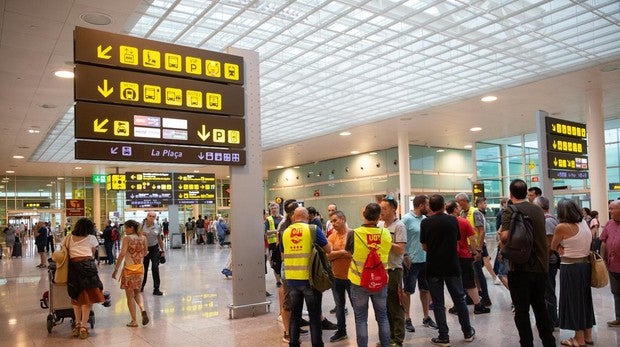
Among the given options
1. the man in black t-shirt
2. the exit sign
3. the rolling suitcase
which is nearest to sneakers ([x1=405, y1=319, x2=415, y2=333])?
the man in black t-shirt

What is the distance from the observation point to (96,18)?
9016mm

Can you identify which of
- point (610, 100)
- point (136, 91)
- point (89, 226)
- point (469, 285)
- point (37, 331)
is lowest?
point (37, 331)

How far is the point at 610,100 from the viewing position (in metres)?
Answer: 18.2

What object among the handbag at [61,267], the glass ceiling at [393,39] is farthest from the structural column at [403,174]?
the handbag at [61,267]

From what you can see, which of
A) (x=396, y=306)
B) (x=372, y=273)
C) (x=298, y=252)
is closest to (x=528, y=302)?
(x=396, y=306)

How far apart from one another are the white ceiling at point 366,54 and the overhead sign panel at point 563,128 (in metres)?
2.45

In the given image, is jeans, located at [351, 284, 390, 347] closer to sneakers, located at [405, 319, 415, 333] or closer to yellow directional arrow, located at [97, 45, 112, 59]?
sneakers, located at [405, 319, 415, 333]

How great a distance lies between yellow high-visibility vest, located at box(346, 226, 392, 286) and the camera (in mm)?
5211

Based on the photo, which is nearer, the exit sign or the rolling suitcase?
the rolling suitcase

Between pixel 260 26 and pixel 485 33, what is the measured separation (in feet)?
18.4

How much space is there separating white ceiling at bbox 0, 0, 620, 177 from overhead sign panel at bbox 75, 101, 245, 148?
8.72ft

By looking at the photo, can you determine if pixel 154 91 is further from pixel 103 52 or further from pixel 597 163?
pixel 597 163

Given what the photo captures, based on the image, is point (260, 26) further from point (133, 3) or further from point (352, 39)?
point (133, 3)

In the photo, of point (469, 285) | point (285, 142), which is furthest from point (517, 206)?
point (285, 142)
